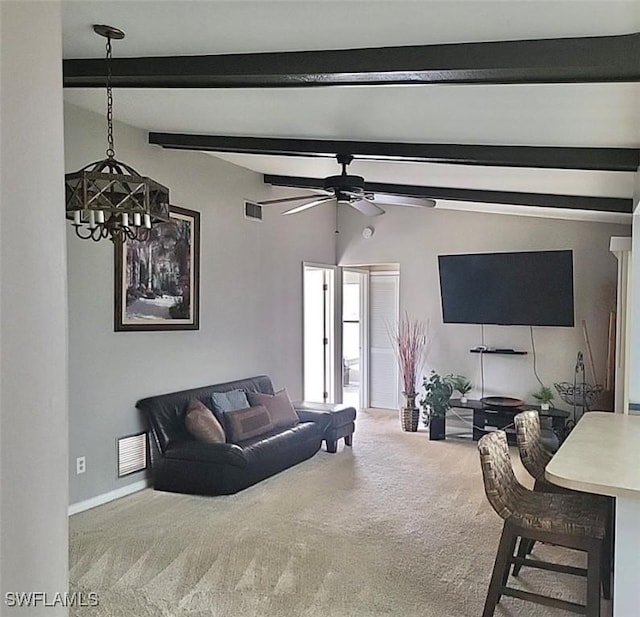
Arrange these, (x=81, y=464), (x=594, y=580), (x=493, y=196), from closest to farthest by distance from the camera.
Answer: (x=594, y=580), (x=81, y=464), (x=493, y=196)

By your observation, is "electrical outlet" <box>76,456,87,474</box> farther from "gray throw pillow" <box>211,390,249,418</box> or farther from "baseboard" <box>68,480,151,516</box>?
"gray throw pillow" <box>211,390,249,418</box>

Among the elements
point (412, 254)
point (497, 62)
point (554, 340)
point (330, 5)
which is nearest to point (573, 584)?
point (497, 62)

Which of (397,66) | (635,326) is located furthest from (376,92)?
(635,326)

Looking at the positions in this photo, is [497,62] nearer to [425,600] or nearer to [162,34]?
[162,34]

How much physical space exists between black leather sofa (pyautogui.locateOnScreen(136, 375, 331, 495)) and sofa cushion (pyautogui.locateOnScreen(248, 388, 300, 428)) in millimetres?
176

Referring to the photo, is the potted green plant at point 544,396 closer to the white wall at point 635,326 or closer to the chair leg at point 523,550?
the white wall at point 635,326

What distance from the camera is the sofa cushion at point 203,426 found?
499 centimetres

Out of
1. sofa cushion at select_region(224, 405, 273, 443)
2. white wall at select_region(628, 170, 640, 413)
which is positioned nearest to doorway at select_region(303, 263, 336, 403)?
sofa cushion at select_region(224, 405, 273, 443)

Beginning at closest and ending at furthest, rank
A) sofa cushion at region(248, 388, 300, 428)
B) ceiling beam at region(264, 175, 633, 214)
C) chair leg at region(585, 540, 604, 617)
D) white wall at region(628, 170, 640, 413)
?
chair leg at region(585, 540, 604, 617), white wall at region(628, 170, 640, 413), ceiling beam at region(264, 175, 633, 214), sofa cushion at region(248, 388, 300, 428)

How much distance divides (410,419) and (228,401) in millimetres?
2737

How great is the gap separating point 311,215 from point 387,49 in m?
5.16

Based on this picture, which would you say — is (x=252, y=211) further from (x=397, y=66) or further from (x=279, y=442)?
(x=397, y=66)

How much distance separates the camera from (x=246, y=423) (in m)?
5.28

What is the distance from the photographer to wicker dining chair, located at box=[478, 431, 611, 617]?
2.65m
